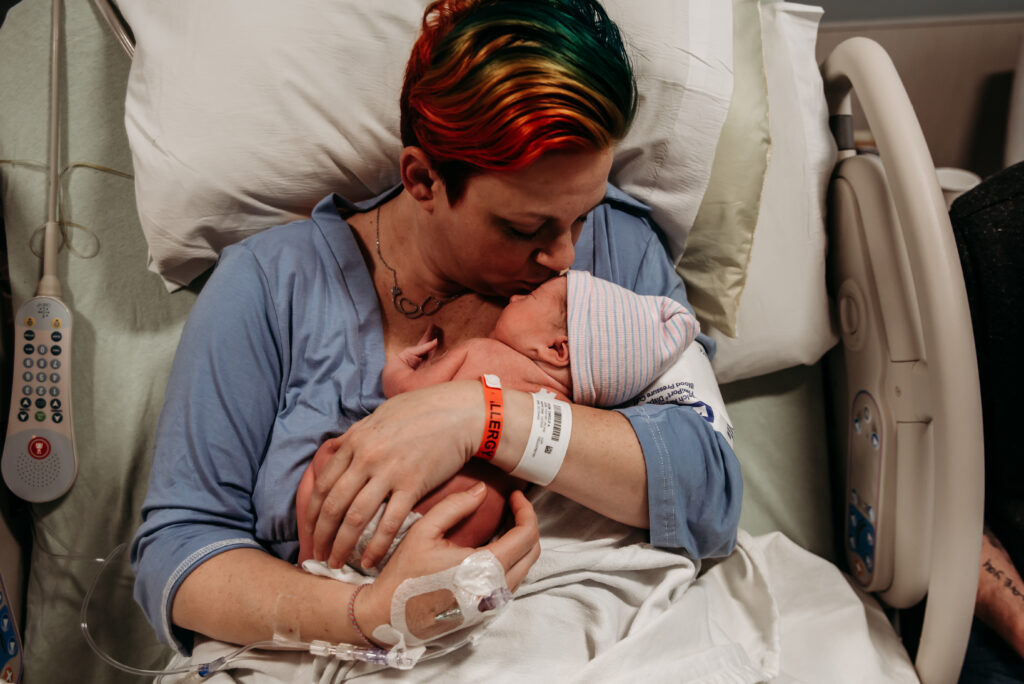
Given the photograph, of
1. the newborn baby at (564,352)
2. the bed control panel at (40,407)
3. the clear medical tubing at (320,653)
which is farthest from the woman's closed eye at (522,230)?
the bed control panel at (40,407)

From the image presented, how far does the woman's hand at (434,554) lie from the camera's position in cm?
99

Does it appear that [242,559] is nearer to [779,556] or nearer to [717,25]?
[779,556]

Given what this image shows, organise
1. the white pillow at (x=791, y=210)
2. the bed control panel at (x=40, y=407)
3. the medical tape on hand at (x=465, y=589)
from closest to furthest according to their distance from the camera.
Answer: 1. the medical tape on hand at (x=465, y=589)
2. the bed control panel at (x=40, y=407)
3. the white pillow at (x=791, y=210)

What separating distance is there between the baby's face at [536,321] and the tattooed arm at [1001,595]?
1.01m

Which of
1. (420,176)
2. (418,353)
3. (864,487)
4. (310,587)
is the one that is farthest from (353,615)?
(864,487)

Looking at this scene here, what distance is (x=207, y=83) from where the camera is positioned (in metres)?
1.37

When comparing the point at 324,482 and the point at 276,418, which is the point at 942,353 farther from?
the point at 276,418

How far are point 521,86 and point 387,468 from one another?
A: 56cm

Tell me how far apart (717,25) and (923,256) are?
60 centimetres

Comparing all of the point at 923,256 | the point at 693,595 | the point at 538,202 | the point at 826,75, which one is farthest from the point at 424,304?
the point at 826,75

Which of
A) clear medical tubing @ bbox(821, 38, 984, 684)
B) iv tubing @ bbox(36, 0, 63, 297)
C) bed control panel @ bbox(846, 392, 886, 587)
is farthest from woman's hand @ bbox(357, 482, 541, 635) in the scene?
iv tubing @ bbox(36, 0, 63, 297)

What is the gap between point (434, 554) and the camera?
3.26ft

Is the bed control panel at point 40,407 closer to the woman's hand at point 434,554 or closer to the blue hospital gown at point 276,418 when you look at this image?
the blue hospital gown at point 276,418

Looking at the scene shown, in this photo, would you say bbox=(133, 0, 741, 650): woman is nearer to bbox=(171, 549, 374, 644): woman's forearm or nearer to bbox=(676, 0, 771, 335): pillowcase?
bbox=(171, 549, 374, 644): woman's forearm
